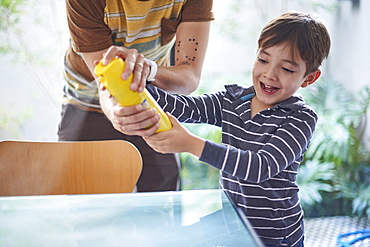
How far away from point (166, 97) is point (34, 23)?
207 centimetres

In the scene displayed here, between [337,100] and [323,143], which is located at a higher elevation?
[337,100]

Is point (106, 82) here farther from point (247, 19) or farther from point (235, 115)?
point (247, 19)

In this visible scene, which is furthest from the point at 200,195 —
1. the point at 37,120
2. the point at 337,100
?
the point at 37,120

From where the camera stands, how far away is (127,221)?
703mm

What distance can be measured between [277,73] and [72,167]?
0.76m

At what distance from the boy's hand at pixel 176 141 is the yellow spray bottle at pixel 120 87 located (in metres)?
0.02

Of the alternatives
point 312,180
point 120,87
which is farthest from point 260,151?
point 312,180

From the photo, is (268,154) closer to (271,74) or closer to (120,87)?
(271,74)

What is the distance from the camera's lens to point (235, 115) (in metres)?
0.95

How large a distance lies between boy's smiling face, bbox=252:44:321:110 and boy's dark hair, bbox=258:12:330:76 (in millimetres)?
15

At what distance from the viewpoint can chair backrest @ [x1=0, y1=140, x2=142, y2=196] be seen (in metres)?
1.06

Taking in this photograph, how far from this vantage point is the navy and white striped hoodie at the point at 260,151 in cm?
73

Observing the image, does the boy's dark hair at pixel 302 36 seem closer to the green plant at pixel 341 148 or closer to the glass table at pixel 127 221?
the glass table at pixel 127 221

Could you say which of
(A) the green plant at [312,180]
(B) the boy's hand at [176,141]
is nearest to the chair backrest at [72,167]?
(B) the boy's hand at [176,141]
